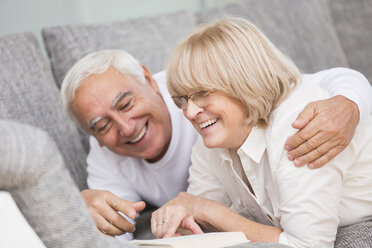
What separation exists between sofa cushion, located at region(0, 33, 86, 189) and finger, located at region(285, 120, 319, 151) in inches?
35.0

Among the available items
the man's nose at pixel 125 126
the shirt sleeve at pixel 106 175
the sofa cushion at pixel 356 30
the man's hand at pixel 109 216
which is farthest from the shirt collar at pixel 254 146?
the sofa cushion at pixel 356 30

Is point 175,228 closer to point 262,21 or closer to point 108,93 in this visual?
point 108,93

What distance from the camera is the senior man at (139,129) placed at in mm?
1209

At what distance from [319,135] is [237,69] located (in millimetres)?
253

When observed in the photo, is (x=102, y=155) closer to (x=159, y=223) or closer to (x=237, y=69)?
(x=159, y=223)

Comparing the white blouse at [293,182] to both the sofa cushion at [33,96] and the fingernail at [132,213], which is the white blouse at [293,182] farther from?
the sofa cushion at [33,96]

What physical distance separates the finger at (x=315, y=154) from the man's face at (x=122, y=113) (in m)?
0.64

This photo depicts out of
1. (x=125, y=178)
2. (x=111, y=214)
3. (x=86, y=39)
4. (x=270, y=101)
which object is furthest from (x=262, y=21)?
(x=111, y=214)

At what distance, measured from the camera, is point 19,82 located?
1.72 metres

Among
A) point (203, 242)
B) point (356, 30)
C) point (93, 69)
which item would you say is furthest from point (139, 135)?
point (356, 30)

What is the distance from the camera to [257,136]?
1298mm

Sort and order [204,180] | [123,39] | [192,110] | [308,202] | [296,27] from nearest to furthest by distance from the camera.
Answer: [308,202] < [192,110] < [204,180] < [123,39] < [296,27]

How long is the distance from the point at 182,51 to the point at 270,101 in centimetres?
26

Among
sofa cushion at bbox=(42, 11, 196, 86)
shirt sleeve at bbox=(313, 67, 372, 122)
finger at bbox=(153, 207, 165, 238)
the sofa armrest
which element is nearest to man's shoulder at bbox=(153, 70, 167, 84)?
sofa cushion at bbox=(42, 11, 196, 86)
